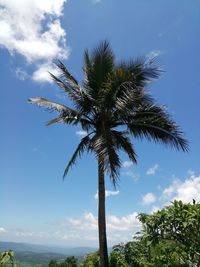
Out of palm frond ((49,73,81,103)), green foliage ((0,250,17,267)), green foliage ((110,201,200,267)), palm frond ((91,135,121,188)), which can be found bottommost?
green foliage ((0,250,17,267))

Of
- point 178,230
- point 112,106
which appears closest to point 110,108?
point 112,106

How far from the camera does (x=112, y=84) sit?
46.2ft

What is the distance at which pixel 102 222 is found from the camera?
13156mm

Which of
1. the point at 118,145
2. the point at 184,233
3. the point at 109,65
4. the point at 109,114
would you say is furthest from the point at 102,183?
the point at 109,65

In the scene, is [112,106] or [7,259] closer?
[7,259]

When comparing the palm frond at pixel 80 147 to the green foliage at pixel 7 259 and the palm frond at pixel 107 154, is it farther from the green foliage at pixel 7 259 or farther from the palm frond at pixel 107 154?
the green foliage at pixel 7 259

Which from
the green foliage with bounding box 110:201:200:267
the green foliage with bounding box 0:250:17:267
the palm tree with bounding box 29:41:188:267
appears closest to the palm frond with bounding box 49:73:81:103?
the palm tree with bounding box 29:41:188:267

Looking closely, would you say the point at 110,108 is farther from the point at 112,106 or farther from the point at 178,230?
the point at 178,230

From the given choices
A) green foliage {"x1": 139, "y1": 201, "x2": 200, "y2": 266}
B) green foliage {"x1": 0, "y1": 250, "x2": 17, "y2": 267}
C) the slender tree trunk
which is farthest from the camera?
the slender tree trunk

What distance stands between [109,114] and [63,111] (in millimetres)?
1806

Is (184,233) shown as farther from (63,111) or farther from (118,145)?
(63,111)

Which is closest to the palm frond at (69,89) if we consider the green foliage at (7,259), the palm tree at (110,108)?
the palm tree at (110,108)

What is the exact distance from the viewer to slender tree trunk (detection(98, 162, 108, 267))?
1278cm

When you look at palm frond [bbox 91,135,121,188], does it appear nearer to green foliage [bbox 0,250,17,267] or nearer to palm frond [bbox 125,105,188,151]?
palm frond [bbox 125,105,188,151]
